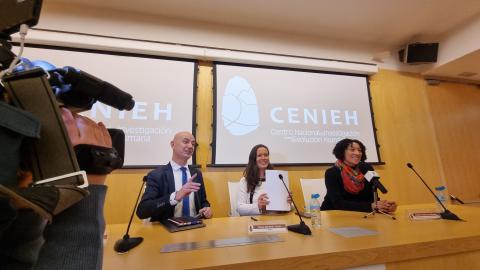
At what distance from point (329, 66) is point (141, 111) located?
2.21m

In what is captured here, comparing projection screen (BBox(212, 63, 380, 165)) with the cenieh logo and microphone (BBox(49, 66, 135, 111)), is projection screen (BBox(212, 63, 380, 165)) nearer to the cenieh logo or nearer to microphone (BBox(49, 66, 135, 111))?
the cenieh logo

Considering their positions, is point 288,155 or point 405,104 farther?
point 405,104

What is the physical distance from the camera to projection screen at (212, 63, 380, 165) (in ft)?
8.09

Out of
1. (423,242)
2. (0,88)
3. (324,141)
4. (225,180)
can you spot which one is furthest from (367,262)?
(324,141)

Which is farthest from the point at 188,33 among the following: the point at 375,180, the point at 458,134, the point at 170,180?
the point at 458,134

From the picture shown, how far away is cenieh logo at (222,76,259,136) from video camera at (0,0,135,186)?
2016 millimetres

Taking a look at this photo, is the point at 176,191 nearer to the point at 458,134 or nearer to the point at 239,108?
the point at 239,108

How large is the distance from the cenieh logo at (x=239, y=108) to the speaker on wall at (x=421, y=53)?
2.23 m

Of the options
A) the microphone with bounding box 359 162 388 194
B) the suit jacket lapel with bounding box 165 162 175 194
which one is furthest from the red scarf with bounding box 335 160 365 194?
the suit jacket lapel with bounding box 165 162 175 194

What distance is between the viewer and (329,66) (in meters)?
2.84

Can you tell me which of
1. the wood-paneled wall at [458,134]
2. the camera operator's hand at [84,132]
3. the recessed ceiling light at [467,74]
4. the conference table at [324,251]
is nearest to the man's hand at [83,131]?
the camera operator's hand at [84,132]

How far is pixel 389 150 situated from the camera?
292 cm

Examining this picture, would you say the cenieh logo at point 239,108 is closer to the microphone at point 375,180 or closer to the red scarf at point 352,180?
the red scarf at point 352,180

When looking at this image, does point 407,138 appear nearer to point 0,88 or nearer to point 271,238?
point 271,238
